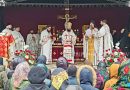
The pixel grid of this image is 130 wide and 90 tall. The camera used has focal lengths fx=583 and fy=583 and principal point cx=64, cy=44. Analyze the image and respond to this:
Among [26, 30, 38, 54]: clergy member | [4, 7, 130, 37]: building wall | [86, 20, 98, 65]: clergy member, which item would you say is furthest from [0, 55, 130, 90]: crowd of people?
[4, 7, 130, 37]: building wall

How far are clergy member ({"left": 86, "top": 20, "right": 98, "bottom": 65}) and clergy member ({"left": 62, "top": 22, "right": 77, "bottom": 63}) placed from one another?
0.59 metres

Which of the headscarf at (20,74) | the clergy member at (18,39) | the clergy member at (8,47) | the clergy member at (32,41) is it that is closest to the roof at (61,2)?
the clergy member at (18,39)

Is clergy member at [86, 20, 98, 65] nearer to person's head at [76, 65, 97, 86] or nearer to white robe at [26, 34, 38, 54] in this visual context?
white robe at [26, 34, 38, 54]

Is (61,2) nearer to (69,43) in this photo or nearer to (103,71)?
(69,43)

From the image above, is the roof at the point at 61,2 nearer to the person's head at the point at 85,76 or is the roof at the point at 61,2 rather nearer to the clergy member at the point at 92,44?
the clergy member at the point at 92,44

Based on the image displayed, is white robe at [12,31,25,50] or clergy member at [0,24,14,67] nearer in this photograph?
clergy member at [0,24,14,67]

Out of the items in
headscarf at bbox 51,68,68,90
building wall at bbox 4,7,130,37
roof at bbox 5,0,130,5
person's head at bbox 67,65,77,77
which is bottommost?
headscarf at bbox 51,68,68,90

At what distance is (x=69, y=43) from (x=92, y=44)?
3.15 feet

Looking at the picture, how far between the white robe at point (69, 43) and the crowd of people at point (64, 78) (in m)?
11.5

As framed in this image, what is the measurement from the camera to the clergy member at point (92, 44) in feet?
76.2

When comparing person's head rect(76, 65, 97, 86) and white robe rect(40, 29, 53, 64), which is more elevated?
white robe rect(40, 29, 53, 64)

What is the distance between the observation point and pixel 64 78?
9.55 m

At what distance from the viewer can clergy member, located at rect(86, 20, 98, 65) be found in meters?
23.2

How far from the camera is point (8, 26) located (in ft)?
77.5
